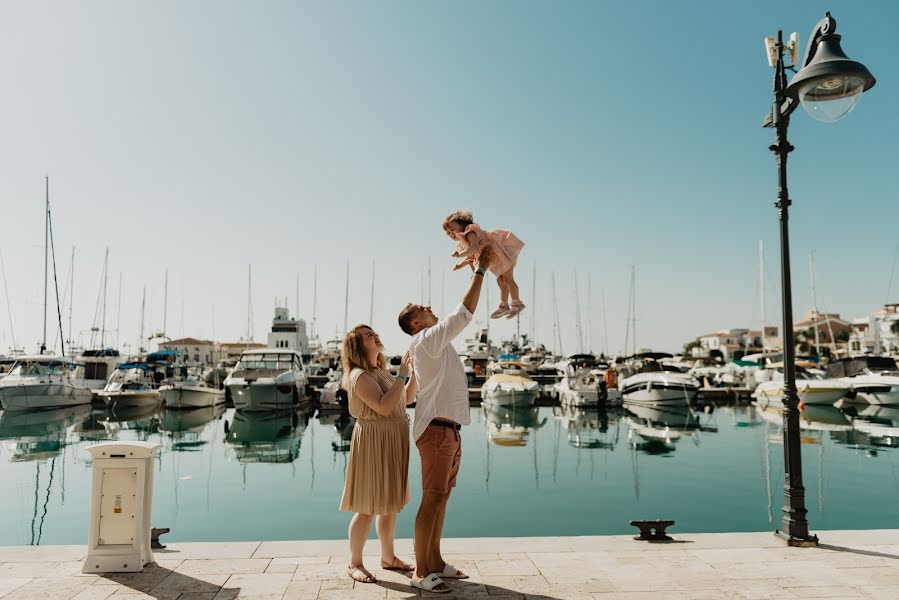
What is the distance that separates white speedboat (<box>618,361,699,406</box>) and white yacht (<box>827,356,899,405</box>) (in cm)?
933

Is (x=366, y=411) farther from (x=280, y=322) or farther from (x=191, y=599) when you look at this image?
(x=280, y=322)

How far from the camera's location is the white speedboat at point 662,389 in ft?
107

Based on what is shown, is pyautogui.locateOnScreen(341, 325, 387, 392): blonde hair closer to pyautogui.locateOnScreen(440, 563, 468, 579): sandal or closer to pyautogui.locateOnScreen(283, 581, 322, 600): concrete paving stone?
pyautogui.locateOnScreen(283, 581, 322, 600): concrete paving stone

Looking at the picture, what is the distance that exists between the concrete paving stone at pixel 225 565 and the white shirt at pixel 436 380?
6.56 feet

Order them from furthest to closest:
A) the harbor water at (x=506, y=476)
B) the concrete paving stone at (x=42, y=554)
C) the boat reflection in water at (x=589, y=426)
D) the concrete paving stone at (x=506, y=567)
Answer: the boat reflection in water at (x=589, y=426) → the harbor water at (x=506, y=476) → the concrete paving stone at (x=42, y=554) → the concrete paving stone at (x=506, y=567)

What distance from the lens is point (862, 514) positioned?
1215 centimetres

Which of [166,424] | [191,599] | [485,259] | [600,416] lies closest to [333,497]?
[191,599]

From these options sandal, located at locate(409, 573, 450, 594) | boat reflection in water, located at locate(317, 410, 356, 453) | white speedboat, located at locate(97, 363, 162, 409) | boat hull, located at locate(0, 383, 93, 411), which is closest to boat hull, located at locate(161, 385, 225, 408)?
white speedboat, located at locate(97, 363, 162, 409)

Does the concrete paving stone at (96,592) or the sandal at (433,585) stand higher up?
the sandal at (433,585)

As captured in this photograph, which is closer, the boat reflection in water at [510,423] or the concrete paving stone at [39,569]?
the concrete paving stone at [39,569]

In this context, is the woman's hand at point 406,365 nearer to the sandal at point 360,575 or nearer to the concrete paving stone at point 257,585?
the sandal at point 360,575

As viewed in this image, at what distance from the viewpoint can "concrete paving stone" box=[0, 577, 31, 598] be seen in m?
4.57

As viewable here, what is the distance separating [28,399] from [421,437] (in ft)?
115

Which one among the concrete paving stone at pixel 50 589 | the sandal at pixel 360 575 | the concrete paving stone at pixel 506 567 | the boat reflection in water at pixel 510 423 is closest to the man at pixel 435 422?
the sandal at pixel 360 575
